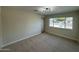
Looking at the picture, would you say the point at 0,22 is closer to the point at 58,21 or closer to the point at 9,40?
the point at 9,40

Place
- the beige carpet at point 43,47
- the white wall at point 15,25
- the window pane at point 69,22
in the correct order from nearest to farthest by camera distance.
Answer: the beige carpet at point 43,47
the white wall at point 15,25
the window pane at point 69,22

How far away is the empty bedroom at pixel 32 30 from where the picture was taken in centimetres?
281

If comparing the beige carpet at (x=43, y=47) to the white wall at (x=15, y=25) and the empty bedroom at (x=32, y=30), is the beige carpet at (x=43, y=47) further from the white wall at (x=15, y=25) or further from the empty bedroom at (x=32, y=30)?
the white wall at (x=15, y=25)

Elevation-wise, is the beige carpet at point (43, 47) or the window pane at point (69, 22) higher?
the window pane at point (69, 22)

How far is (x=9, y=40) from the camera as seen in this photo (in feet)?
10.7

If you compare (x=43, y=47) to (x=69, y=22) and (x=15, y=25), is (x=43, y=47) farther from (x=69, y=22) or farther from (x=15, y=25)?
(x=69, y=22)

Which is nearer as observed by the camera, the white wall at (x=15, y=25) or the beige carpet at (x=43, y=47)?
the beige carpet at (x=43, y=47)

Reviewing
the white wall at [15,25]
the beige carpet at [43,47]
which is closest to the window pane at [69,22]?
the beige carpet at [43,47]

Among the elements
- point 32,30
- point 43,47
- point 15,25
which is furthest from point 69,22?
point 15,25

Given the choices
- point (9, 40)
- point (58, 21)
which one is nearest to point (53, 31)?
point (58, 21)

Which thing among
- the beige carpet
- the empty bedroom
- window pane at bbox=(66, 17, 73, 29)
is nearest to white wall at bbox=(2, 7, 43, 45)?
the empty bedroom

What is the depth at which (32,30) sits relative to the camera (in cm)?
494
